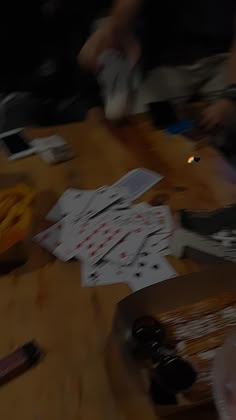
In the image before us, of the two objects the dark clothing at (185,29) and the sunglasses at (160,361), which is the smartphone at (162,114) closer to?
the dark clothing at (185,29)

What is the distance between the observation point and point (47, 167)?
1.58m

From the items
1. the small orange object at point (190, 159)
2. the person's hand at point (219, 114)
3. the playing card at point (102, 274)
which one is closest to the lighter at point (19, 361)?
the playing card at point (102, 274)

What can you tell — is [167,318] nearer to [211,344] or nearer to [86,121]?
[211,344]

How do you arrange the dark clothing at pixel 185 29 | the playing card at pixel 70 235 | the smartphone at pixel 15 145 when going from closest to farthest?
1. the playing card at pixel 70 235
2. the smartphone at pixel 15 145
3. the dark clothing at pixel 185 29

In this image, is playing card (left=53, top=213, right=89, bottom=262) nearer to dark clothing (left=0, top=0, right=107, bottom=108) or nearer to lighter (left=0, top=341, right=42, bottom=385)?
lighter (left=0, top=341, right=42, bottom=385)

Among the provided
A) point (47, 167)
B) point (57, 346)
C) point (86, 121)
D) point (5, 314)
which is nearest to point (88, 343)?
point (57, 346)

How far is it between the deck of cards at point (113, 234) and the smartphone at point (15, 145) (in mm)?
236

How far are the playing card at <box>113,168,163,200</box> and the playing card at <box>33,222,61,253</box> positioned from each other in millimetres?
192

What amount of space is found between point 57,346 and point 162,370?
26 centimetres

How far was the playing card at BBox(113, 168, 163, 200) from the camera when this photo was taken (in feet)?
4.70

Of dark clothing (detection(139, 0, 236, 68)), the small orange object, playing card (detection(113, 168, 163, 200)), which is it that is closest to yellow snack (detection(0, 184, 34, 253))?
playing card (detection(113, 168, 163, 200))

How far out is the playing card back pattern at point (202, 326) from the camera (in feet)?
3.04

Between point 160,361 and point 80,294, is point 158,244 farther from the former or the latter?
point 160,361

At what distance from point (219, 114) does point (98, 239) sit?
0.53 meters
